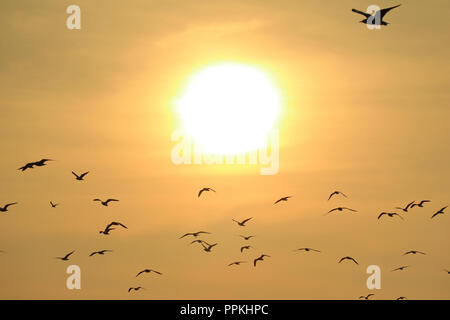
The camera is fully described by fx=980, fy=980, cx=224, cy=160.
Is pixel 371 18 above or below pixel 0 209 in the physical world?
above

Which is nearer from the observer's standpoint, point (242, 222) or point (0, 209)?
point (0, 209)

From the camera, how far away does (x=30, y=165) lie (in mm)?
81500

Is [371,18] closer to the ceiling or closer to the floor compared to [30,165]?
closer to the ceiling

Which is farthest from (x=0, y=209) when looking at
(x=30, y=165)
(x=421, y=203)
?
(x=421, y=203)
